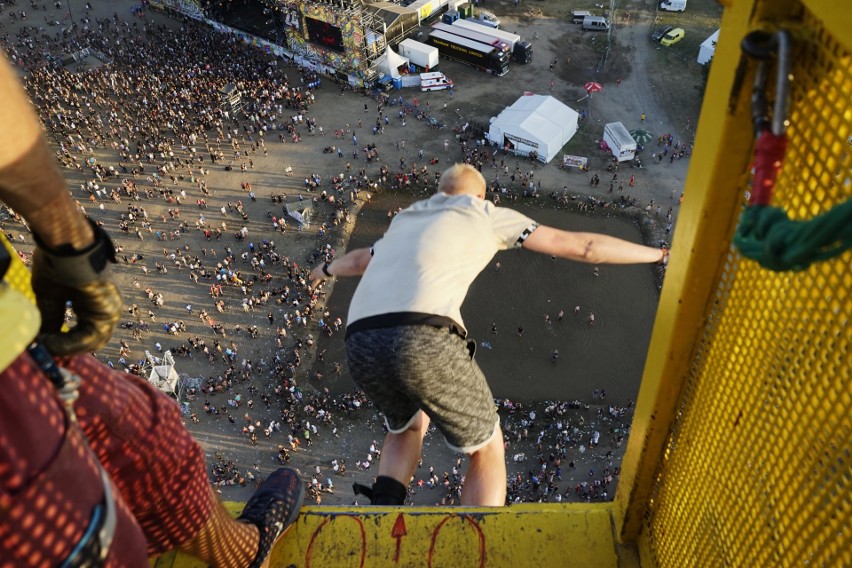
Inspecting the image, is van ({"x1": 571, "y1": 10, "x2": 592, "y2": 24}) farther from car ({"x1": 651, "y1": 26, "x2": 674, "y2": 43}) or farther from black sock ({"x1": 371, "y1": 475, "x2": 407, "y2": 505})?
black sock ({"x1": 371, "y1": 475, "x2": 407, "y2": 505})

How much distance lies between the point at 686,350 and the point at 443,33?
114ft

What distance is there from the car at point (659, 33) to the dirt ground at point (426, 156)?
0.63 m

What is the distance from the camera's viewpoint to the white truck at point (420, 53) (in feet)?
111

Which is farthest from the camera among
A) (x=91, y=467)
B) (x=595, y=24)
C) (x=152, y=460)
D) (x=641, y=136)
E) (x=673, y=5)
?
(x=673, y=5)

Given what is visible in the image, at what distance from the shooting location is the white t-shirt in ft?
13.6

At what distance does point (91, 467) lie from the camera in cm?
243

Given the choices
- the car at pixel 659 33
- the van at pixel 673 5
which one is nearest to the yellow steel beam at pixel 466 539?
the car at pixel 659 33

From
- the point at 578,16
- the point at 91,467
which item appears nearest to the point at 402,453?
the point at 91,467

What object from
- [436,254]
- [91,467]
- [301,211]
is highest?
[91,467]

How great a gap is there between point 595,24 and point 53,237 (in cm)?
3944

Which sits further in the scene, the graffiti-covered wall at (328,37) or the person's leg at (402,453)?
the graffiti-covered wall at (328,37)

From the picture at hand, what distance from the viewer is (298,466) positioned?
18984 millimetres

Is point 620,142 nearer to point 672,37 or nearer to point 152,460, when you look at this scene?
point 672,37

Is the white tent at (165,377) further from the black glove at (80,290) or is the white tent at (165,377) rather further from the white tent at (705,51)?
the white tent at (705,51)
